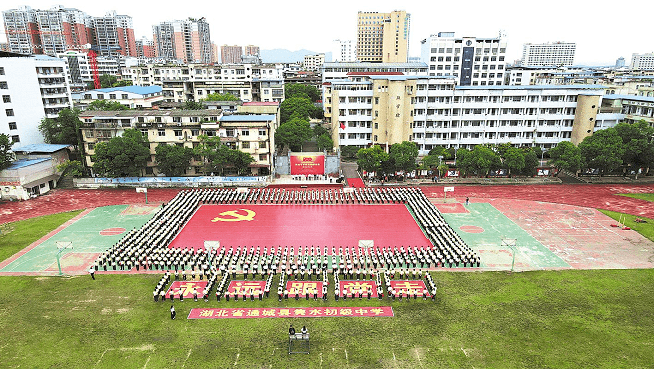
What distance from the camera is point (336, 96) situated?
5434cm

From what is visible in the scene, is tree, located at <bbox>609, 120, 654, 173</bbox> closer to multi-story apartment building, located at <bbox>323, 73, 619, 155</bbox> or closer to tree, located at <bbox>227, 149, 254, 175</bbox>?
multi-story apartment building, located at <bbox>323, 73, 619, 155</bbox>

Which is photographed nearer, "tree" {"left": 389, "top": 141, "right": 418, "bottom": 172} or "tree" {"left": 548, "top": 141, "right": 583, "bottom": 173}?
"tree" {"left": 548, "top": 141, "right": 583, "bottom": 173}

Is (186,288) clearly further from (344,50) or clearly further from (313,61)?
(313,61)

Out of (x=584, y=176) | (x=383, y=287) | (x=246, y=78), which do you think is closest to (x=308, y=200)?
(x=383, y=287)

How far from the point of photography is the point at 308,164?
44.5 meters

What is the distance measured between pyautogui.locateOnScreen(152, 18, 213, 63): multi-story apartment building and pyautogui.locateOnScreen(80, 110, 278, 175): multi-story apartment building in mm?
110406

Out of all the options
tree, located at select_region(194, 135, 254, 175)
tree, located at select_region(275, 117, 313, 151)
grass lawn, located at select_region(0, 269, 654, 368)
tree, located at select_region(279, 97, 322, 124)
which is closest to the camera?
grass lawn, located at select_region(0, 269, 654, 368)

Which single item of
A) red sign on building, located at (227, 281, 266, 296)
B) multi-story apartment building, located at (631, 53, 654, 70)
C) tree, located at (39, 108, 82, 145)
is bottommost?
red sign on building, located at (227, 281, 266, 296)

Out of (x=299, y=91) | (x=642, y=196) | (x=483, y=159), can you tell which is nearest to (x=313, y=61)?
(x=299, y=91)

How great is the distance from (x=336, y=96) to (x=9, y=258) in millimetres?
39695

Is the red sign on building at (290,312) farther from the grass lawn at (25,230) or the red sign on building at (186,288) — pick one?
the grass lawn at (25,230)

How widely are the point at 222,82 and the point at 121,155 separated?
37737 millimetres

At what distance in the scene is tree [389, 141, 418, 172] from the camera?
41.2m

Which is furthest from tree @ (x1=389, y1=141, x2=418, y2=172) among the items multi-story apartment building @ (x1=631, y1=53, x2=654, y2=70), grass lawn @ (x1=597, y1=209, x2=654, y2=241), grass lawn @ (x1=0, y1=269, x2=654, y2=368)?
multi-story apartment building @ (x1=631, y1=53, x2=654, y2=70)
